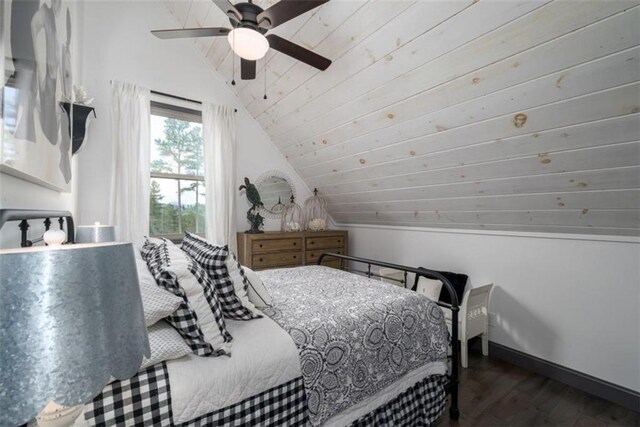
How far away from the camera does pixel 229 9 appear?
1.44 m

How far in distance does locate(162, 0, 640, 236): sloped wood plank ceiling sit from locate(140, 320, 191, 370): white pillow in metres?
1.91

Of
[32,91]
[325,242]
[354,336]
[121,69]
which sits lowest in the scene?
[354,336]

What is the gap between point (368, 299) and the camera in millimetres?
1607

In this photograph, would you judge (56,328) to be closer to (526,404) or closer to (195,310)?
(195,310)

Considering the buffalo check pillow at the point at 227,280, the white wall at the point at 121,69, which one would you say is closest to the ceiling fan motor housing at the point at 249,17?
the buffalo check pillow at the point at 227,280

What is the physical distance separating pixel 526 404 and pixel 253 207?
9.52ft

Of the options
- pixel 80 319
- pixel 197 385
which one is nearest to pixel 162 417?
pixel 197 385

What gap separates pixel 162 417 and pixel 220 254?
0.61 meters

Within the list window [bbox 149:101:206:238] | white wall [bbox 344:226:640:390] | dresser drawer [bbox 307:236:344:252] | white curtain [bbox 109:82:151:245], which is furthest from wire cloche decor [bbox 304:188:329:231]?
white curtain [bbox 109:82:151:245]

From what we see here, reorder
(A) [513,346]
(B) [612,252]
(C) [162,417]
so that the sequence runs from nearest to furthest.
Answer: (C) [162,417], (B) [612,252], (A) [513,346]

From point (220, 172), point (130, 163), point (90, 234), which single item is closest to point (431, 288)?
point (220, 172)

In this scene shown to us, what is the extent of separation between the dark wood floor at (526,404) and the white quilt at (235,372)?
1.20 metres

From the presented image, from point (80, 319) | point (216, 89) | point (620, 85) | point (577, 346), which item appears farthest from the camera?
point (216, 89)

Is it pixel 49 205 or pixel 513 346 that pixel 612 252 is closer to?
pixel 513 346
